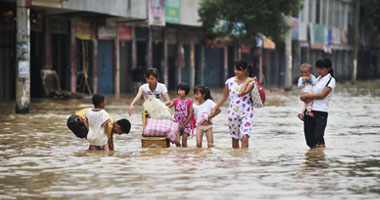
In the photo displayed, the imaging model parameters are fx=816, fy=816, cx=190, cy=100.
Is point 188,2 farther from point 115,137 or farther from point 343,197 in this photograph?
point 343,197

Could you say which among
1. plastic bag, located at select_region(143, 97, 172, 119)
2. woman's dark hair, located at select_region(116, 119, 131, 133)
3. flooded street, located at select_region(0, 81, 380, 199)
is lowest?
flooded street, located at select_region(0, 81, 380, 199)

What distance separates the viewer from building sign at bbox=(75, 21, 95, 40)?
32281 mm

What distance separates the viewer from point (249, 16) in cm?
3534

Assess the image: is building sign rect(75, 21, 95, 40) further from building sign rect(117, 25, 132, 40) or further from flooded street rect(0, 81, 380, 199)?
flooded street rect(0, 81, 380, 199)

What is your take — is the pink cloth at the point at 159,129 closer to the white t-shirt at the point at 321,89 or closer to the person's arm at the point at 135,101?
the person's arm at the point at 135,101

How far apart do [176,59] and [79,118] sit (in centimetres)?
3175

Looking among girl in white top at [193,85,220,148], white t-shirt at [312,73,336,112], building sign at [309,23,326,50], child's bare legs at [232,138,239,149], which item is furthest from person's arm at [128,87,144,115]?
building sign at [309,23,326,50]

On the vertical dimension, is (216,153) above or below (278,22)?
below

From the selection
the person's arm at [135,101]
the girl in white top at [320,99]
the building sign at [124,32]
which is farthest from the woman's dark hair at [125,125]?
the building sign at [124,32]

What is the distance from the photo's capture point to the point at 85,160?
10.2 m

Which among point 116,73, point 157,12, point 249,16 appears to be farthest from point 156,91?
point 157,12

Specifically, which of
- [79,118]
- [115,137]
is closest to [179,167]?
[79,118]

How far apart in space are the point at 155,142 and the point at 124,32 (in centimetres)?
2553

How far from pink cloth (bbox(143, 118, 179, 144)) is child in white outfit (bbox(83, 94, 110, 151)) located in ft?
2.51
